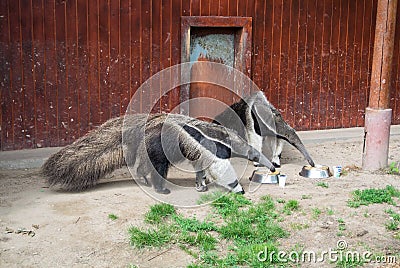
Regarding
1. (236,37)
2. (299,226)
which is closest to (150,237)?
(299,226)

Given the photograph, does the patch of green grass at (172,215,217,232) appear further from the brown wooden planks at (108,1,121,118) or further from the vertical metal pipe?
the brown wooden planks at (108,1,121,118)

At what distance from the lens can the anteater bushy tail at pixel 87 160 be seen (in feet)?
20.0

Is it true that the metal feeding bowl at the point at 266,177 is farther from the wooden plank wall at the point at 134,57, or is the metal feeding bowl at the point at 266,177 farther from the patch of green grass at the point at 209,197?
the wooden plank wall at the point at 134,57

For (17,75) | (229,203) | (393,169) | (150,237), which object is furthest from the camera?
(17,75)

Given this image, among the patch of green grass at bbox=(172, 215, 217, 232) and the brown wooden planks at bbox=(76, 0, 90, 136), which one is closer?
the patch of green grass at bbox=(172, 215, 217, 232)

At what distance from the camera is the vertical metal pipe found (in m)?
7.45

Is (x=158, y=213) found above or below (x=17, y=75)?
below

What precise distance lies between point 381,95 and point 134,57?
360cm

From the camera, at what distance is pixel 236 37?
925 centimetres

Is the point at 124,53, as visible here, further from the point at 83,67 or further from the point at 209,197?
the point at 209,197

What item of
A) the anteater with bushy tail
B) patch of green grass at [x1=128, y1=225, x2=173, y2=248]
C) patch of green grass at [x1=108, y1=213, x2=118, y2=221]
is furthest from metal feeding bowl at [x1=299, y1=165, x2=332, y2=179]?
patch of green grass at [x1=108, y1=213, x2=118, y2=221]

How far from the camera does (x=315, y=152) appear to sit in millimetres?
8859

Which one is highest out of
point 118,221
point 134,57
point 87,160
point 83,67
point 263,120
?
point 134,57

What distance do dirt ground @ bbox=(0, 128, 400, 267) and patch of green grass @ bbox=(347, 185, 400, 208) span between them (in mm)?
91
